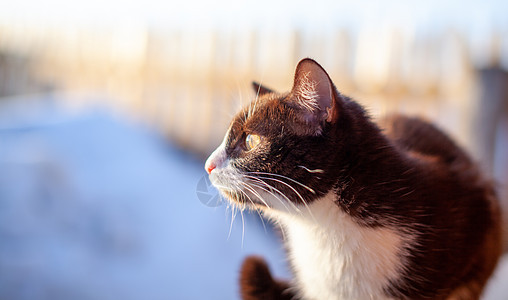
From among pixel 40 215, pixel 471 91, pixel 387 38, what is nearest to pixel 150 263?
pixel 40 215

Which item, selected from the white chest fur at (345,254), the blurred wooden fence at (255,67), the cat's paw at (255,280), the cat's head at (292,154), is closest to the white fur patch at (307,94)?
the cat's head at (292,154)

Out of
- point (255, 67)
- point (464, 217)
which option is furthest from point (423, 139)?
point (255, 67)

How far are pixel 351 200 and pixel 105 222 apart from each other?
2.61 ft

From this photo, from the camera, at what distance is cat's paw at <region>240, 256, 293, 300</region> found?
22.9 inches

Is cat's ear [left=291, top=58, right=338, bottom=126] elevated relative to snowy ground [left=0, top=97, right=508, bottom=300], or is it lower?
elevated

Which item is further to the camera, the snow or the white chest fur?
the snow

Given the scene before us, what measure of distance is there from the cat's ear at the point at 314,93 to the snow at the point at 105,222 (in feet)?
1.01

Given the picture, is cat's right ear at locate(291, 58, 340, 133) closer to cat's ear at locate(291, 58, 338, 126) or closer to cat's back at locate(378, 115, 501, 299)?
cat's ear at locate(291, 58, 338, 126)

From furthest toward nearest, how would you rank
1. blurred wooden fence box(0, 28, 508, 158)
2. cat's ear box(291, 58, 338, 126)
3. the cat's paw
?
blurred wooden fence box(0, 28, 508, 158) < the cat's paw < cat's ear box(291, 58, 338, 126)

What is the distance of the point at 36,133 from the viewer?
129 centimetres

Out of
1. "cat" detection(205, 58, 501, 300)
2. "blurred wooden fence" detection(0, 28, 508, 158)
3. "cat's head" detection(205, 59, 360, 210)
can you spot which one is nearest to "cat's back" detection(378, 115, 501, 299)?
"cat" detection(205, 58, 501, 300)

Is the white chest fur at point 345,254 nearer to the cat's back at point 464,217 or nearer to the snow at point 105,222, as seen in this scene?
the cat's back at point 464,217

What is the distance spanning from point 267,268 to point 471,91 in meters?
1.29

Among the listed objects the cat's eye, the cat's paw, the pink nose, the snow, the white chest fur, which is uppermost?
the cat's eye
